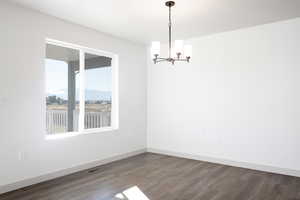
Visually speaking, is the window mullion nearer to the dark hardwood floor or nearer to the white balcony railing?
the white balcony railing

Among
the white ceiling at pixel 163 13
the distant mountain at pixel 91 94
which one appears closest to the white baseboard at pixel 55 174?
the distant mountain at pixel 91 94

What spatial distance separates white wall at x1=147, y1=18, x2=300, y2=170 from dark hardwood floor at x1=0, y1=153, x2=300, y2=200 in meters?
0.52

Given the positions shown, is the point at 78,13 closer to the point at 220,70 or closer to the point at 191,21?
the point at 191,21

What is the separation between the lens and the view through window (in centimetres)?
373

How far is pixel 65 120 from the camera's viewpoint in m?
3.94

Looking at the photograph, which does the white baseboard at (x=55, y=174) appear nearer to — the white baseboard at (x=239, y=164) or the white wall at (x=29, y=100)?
the white wall at (x=29, y=100)

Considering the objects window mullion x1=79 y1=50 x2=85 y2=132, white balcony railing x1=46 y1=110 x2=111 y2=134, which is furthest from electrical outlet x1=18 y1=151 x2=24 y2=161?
window mullion x1=79 y1=50 x2=85 y2=132

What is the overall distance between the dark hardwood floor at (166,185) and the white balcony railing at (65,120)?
2.79ft

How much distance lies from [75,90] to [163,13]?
2.18 m

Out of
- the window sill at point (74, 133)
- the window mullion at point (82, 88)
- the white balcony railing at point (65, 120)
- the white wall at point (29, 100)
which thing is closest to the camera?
the white wall at point (29, 100)

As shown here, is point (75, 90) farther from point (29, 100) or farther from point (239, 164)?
point (239, 164)

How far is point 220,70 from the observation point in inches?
173

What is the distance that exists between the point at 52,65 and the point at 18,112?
1024 millimetres

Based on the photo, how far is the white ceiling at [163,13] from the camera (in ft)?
10.0
